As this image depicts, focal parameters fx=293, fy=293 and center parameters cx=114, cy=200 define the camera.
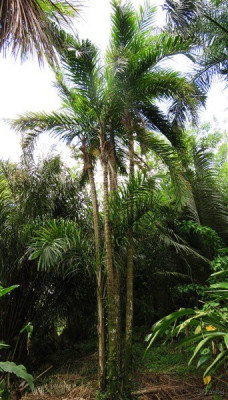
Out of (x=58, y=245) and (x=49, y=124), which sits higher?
(x=49, y=124)

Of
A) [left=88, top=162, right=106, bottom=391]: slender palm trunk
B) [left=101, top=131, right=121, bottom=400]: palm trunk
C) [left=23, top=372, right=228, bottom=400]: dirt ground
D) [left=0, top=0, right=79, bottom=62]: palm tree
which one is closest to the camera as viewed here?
[left=0, top=0, right=79, bottom=62]: palm tree

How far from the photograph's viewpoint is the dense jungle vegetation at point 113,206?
15.2 feet

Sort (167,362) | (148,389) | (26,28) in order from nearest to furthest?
(26,28) → (148,389) → (167,362)

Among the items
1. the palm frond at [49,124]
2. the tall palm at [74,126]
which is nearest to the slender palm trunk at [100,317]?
the tall palm at [74,126]

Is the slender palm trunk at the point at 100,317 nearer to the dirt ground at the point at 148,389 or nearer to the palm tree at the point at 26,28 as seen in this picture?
the dirt ground at the point at 148,389

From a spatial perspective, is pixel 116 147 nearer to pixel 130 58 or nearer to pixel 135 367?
pixel 130 58

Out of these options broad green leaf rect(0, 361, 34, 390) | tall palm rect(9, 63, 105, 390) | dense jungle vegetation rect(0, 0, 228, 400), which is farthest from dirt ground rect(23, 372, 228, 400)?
broad green leaf rect(0, 361, 34, 390)

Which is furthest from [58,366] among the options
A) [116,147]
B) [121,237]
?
[116,147]

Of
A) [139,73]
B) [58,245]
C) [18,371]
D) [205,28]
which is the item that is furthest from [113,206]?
[205,28]

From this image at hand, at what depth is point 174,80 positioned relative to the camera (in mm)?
5277

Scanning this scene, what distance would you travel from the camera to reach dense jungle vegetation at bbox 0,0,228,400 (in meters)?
4.63

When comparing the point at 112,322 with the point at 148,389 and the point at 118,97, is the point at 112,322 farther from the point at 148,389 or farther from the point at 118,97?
the point at 118,97

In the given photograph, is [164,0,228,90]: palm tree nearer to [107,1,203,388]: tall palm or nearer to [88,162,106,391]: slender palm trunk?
[107,1,203,388]: tall palm

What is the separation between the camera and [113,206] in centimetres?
470
